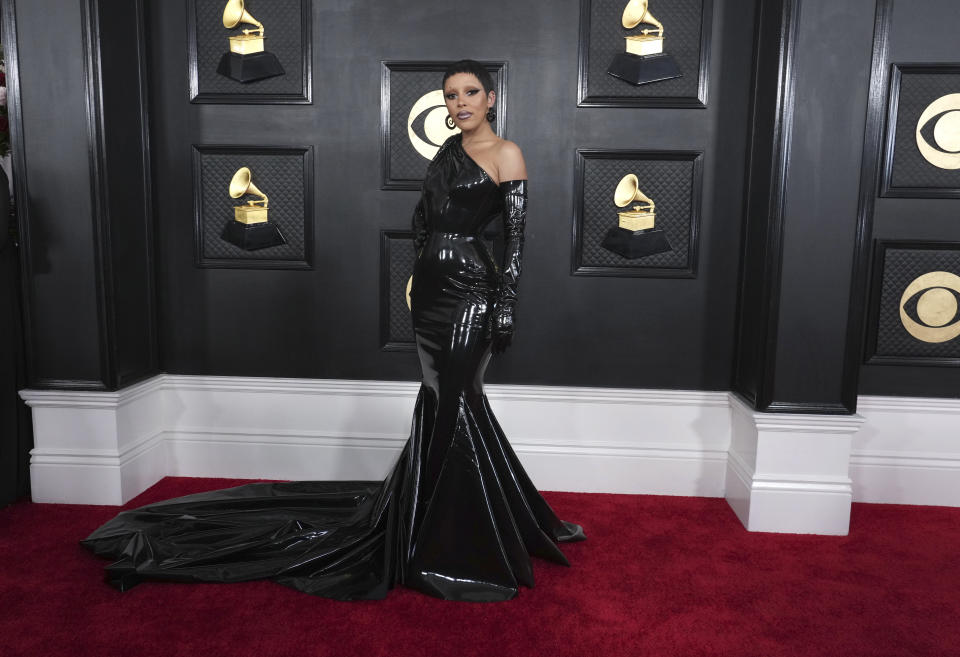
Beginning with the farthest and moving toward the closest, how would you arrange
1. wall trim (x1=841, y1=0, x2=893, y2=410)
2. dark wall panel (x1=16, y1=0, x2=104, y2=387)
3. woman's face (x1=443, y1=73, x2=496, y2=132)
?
dark wall panel (x1=16, y1=0, x2=104, y2=387), wall trim (x1=841, y1=0, x2=893, y2=410), woman's face (x1=443, y1=73, x2=496, y2=132)

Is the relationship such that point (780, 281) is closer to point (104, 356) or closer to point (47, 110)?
point (104, 356)

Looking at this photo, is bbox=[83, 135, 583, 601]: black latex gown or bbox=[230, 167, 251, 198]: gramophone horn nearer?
bbox=[83, 135, 583, 601]: black latex gown

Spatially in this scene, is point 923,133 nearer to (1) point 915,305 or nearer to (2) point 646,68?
(1) point 915,305

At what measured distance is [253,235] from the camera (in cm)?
342

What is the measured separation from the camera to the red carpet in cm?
215

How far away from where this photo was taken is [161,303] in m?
3.53

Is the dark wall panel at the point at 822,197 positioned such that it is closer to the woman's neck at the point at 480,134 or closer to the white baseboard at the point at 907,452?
the white baseboard at the point at 907,452

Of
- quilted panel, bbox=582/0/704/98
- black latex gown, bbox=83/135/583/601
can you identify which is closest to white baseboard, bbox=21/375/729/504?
black latex gown, bbox=83/135/583/601

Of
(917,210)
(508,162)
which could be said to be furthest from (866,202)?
(508,162)

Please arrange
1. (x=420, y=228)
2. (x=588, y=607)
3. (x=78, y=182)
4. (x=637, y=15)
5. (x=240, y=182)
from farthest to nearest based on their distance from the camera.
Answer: (x=240, y=182) < (x=637, y=15) < (x=78, y=182) < (x=420, y=228) < (x=588, y=607)

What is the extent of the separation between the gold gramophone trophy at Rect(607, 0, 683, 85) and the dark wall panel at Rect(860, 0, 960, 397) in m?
0.88

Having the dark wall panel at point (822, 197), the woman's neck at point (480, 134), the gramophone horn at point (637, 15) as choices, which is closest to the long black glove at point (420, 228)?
the woman's neck at point (480, 134)

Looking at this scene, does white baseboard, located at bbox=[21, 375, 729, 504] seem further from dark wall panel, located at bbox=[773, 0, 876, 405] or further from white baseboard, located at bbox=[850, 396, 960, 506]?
white baseboard, located at bbox=[850, 396, 960, 506]

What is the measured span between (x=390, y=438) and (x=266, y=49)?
1.94 metres
